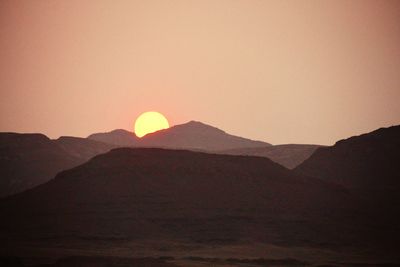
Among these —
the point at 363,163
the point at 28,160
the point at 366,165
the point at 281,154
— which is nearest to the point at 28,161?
the point at 28,160

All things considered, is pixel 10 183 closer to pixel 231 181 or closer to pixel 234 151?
pixel 234 151

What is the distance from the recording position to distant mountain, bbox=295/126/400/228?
13862 cm

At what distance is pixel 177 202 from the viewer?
377 feet

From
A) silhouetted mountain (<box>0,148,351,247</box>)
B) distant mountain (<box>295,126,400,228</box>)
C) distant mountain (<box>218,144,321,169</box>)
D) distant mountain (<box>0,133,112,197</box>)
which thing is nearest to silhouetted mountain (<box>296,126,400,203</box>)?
distant mountain (<box>295,126,400,228</box>)

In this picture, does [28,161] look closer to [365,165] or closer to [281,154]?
[281,154]

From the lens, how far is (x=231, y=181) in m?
122

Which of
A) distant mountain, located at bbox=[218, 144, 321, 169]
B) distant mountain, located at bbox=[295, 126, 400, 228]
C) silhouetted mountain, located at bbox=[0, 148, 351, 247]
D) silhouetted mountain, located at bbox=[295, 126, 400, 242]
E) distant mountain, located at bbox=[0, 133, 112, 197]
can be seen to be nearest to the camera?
silhouetted mountain, located at bbox=[0, 148, 351, 247]

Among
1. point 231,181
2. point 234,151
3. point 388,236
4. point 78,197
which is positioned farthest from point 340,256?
point 234,151

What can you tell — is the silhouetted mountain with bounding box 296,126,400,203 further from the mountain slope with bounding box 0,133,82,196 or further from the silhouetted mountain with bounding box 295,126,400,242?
the mountain slope with bounding box 0,133,82,196

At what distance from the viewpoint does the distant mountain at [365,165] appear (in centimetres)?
13862

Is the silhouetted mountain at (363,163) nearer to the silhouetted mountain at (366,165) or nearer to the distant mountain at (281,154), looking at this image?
the silhouetted mountain at (366,165)

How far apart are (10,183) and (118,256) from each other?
3768 inches

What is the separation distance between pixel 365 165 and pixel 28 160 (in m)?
90.4

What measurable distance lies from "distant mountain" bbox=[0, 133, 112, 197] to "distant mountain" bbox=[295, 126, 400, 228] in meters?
68.1
